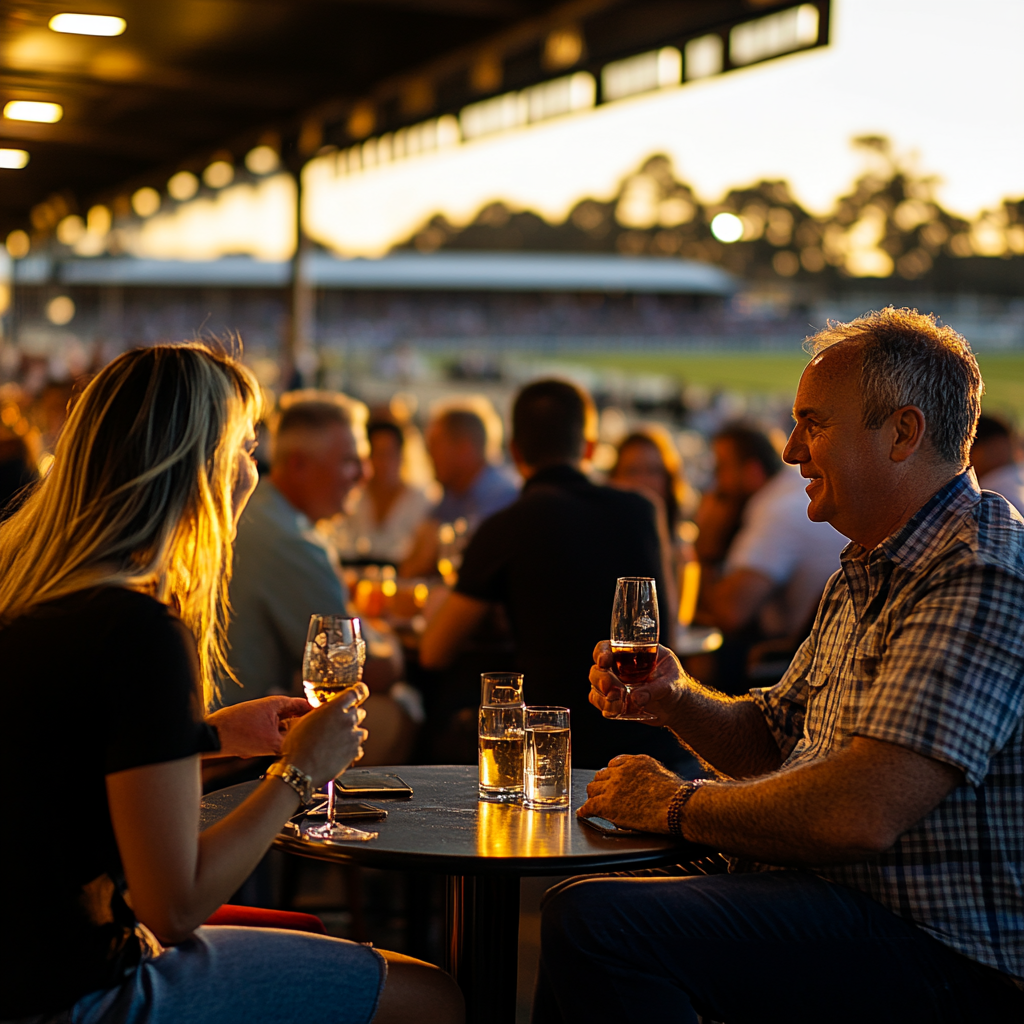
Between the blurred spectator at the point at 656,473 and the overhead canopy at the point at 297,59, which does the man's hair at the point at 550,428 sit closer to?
the blurred spectator at the point at 656,473

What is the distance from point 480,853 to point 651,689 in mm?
594

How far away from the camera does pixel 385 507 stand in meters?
6.67

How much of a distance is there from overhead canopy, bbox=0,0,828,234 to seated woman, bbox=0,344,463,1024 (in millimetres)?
3543

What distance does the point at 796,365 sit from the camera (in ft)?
211

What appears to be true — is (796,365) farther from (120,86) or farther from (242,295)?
(120,86)

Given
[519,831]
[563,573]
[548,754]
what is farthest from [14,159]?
[519,831]

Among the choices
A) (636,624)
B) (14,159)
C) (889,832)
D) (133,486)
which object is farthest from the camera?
(14,159)

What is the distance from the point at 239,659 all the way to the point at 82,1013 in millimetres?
1714

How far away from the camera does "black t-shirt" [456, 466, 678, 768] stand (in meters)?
2.94

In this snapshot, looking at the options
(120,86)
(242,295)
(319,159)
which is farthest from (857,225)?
(242,295)

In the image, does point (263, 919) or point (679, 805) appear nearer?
point (679, 805)

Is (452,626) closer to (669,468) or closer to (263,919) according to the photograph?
(263,919)

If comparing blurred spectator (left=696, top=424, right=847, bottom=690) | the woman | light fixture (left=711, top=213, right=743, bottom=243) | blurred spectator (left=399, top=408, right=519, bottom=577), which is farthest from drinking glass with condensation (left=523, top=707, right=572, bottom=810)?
light fixture (left=711, top=213, right=743, bottom=243)

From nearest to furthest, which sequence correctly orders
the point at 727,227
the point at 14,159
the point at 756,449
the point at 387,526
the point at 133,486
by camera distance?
the point at 133,486 < the point at 756,449 < the point at 387,526 < the point at 727,227 < the point at 14,159
